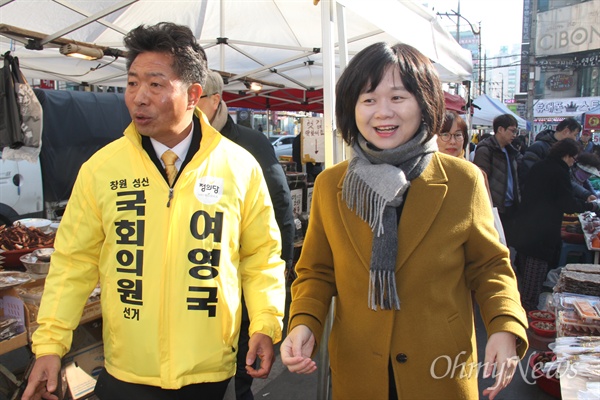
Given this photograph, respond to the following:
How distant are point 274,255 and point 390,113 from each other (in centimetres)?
74

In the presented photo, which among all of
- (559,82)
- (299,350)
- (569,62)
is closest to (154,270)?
(299,350)

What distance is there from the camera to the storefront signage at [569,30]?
35.1 meters

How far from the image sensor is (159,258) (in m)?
1.56

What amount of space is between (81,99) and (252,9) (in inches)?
134

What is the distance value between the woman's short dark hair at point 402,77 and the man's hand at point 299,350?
0.76 m

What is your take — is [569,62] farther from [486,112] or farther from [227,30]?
[227,30]

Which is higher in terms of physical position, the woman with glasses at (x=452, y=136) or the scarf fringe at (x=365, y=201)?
the woman with glasses at (x=452, y=136)

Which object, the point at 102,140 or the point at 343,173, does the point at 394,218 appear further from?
the point at 102,140

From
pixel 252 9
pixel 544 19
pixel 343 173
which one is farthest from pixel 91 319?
pixel 544 19

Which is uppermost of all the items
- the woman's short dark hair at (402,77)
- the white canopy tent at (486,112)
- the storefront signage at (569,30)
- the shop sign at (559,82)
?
the storefront signage at (569,30)

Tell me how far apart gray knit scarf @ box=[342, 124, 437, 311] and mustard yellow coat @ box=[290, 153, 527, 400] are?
3 cm

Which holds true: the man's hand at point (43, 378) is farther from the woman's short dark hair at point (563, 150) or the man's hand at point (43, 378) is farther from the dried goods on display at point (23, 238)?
the woman's short dark hair at point (563, 150)

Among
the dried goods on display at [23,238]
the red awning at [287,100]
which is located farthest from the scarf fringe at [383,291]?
the red awning at [287,100]

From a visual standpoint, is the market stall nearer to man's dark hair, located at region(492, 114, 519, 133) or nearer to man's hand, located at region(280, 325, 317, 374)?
man's hand, located at region(280, 325, 317, 374)
